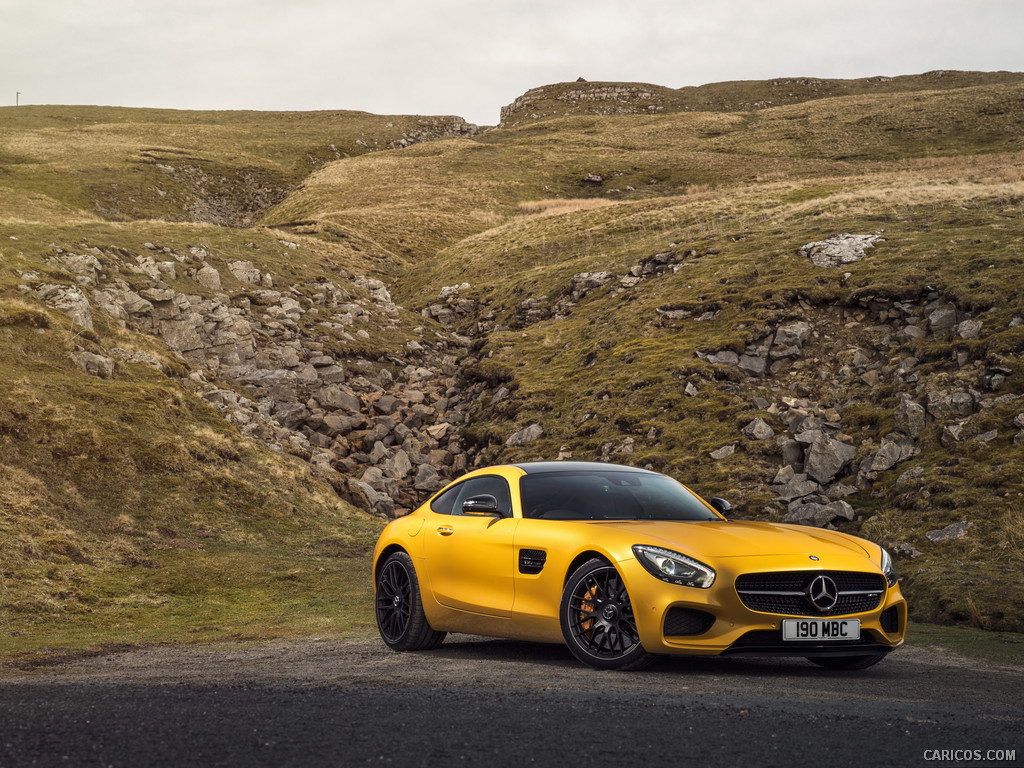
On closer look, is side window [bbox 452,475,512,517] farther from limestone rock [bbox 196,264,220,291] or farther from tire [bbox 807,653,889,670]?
limestone rock [bbox 196,264,220,291]

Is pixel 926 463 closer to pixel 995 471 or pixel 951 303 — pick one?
pixel 995 471

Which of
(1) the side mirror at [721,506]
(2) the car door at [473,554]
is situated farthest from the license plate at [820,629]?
(2) the car door at [473,554]

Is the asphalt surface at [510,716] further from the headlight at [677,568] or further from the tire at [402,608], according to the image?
the tire at [402,608]

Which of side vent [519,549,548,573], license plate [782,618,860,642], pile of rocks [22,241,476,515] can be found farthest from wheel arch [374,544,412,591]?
pile of rocks [22,241,476,515]

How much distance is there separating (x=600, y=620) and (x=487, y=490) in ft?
6.94

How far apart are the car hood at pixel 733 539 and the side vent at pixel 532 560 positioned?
2.05ft

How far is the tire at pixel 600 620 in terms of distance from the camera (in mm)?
7125

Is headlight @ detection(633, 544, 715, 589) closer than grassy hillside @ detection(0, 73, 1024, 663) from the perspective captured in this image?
Yes

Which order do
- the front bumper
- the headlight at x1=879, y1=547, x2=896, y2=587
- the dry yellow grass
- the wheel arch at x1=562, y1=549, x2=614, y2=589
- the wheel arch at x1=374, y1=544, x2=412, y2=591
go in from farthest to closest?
the dry yellow grass < the wheel arch at x1=374, y1=544, x2=412, y2=591 < the headlight at x1=879, y1=547, x2=896, y2=587 < the wheel arch at x1=562, y1=549, x2=614, y2=589 < the front bumper

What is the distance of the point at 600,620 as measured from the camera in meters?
7.27

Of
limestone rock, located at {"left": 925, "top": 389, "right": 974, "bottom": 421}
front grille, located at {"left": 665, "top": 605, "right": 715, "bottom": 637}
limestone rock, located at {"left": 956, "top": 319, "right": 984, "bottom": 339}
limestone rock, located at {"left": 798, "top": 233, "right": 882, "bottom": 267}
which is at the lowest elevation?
front grille, located at {"left": 665, "top": 605, "right": 715, "bottom": 637}

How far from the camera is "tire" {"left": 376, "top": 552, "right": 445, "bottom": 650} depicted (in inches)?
351

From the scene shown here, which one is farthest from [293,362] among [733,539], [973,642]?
[733,539]

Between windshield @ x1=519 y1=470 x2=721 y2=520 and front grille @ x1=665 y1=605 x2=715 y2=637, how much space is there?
4.63 feet
